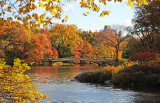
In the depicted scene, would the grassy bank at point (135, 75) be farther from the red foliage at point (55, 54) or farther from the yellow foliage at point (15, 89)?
the red foliage at point (55, 54)

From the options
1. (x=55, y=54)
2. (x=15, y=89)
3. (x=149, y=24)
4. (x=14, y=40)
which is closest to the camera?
(x=15, y=89)

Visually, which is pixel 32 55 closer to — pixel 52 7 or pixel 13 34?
pixel 13 34

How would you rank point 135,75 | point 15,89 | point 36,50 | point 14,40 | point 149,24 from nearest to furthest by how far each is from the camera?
point 15,89, point 135,75, point 149,24, point 14,40, point 36,50

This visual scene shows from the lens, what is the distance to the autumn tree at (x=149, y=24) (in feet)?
113

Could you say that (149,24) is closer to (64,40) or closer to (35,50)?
(35,50)

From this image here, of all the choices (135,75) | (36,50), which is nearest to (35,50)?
(36,50)

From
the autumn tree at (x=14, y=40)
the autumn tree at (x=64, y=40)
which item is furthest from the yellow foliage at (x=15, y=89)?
the autumn tree at (x=64, y=40)

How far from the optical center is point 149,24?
124 ft

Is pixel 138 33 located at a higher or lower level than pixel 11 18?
higher

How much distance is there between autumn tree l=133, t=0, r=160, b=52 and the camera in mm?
34412

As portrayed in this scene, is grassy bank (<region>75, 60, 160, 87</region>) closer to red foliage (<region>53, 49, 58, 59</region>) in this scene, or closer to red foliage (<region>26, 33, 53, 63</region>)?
red foliage (<region>26, 33, 53, 63</region>)

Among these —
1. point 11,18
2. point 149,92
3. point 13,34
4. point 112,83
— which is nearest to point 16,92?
point 11,18

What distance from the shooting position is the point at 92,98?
15094 millimetres

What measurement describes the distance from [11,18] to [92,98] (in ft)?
31.4
